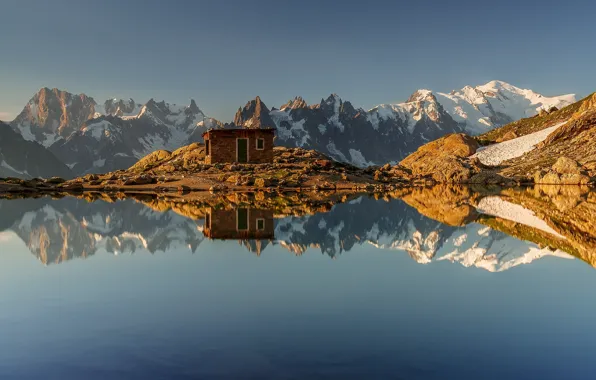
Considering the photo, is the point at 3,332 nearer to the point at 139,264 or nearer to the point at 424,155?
the point at 139,264

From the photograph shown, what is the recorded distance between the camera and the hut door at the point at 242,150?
6744cm

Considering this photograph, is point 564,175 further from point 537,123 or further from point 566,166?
point 537,123

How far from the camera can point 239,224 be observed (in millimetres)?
23531

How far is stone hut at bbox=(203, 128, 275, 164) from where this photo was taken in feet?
220

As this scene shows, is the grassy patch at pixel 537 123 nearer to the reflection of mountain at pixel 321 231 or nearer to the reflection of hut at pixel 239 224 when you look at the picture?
the reflection of mountain at pixel 321 231

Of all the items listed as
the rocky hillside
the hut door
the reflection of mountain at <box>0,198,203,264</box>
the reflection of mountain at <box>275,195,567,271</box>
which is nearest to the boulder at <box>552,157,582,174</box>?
the rocky hillside

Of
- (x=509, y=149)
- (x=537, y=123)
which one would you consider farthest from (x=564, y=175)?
(x=537, y=123)

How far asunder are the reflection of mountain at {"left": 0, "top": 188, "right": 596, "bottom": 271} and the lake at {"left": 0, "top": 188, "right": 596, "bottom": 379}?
0.16 meters

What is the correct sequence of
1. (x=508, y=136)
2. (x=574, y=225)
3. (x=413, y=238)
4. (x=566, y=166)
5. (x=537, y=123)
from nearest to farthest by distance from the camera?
(x=413, y=238) → (x=574, y=225) → (x=566, y=166) → (x=508, y=136) → (x=537, y=123)

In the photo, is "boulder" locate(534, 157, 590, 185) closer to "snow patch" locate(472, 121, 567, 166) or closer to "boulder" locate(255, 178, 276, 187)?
"snow patch" locate(472, 121, 567, 166)

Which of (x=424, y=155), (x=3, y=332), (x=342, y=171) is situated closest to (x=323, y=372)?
(x=3, y=332)

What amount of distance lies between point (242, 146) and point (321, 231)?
47.3 metres

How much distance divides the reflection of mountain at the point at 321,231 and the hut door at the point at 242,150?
3488 centimetres

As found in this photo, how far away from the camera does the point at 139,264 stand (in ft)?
49.4
